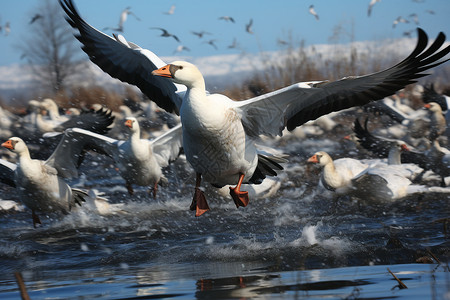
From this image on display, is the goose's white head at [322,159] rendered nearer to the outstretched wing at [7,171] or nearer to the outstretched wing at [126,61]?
the outstretched wing at [126,61]

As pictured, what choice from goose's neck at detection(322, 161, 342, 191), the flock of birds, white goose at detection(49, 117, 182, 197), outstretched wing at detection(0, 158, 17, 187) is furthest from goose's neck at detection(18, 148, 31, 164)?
goose's neck at detection(322, 161, 342, 191)

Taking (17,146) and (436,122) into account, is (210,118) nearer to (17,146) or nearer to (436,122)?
(17,146)

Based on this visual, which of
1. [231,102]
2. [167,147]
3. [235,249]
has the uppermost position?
[167,147]

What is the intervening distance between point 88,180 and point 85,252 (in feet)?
21.8

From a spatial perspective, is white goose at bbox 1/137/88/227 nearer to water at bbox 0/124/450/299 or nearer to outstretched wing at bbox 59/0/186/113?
water at bbox 0/124/450/299

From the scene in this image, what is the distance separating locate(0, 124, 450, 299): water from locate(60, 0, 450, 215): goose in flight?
0.73m

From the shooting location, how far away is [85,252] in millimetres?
6121

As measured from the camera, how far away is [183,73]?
18.0 feet

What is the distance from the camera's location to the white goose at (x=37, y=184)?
8219 millimetres

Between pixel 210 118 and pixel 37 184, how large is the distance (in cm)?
360

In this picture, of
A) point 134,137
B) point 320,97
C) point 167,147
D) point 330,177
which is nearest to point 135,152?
point 134,137

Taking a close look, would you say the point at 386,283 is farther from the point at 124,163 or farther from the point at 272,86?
the point at 272,86

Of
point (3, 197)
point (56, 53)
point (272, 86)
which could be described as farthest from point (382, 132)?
point (56, 53)

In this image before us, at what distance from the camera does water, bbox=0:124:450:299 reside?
3900 millimetres
